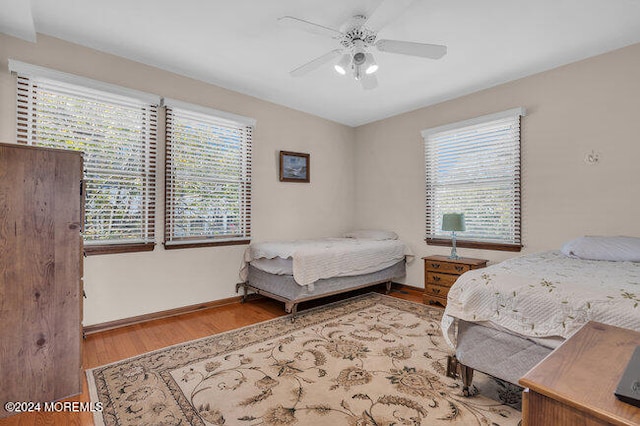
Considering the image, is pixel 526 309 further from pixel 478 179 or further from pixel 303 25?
pixel 478 179

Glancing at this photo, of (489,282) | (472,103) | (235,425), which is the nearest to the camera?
(235,425)

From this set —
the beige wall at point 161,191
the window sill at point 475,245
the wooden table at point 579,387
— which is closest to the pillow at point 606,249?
the window sill at point 475,245

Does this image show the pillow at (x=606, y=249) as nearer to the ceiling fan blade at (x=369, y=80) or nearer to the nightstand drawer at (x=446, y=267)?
the nightstand drawer at (x=446, y=267)

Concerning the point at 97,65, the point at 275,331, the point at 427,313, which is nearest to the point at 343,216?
the point at 427,313

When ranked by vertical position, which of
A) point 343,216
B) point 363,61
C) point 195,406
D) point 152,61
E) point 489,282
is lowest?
point 195,406

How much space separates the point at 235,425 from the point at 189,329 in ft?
5.05

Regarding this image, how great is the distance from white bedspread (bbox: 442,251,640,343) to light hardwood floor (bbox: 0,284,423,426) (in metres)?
2.08

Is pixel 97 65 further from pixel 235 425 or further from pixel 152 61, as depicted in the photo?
pixel 235 425

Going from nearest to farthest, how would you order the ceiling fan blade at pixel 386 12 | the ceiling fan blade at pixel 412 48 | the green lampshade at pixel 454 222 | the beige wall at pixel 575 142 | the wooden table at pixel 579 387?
the wooden table at pixel 579 387 < the ceiling fan blade at pixel 386 12 < the ceiling fan blade at pixel 412 48 < the beige wall at pixel 575 142 < the green lampshade at pixel 454 222

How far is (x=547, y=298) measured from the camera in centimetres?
152

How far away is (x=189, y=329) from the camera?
294cm

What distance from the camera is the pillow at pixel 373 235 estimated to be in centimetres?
456

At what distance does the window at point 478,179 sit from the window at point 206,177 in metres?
2.45

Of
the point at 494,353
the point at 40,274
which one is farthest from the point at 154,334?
the point at 494,353
